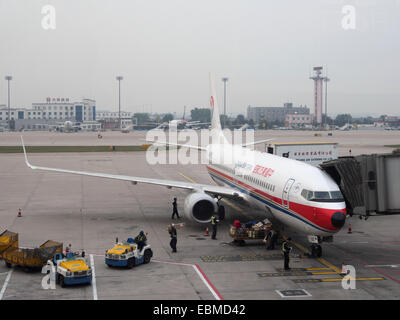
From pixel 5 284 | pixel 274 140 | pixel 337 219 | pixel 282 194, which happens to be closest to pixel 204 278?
pixel 337 219

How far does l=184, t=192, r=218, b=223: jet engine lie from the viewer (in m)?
31.0

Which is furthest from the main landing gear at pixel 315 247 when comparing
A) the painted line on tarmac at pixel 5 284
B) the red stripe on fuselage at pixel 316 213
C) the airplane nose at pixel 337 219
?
the painted line on tarmac at pixel 5 284

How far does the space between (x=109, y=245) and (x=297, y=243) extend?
10.3 m

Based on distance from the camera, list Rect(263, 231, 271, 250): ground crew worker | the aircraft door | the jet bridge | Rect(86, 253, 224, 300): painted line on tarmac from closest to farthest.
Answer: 1. Rect(86, 253, 224, 300): painted line on tarmac
2. the jet bridge
3. the aircraft door
4. Rect(263, 231, 271, 250): ground crew worker

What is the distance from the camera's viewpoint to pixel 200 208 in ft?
102

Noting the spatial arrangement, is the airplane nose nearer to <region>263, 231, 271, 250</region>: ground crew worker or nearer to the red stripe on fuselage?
the red stripe on fuselage

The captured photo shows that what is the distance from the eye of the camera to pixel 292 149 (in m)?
45.4

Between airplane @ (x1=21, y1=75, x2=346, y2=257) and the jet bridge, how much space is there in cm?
99

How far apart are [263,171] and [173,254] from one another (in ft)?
24.6

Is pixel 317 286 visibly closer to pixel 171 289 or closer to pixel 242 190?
pixel 171 289

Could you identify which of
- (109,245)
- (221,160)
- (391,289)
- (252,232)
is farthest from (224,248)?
(221,160)

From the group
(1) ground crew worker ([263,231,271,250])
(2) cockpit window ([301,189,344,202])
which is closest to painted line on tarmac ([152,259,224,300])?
(1) ground crew worker ([263,231,271,250])

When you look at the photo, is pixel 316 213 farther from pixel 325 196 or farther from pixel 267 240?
pixel 267 240

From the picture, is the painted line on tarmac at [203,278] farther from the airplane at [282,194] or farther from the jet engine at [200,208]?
the jet engine at [200,208]
